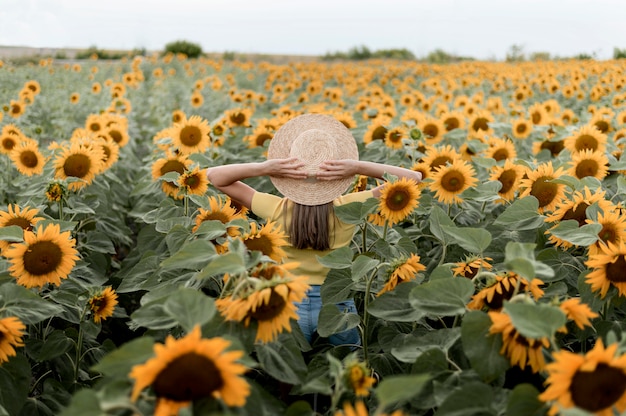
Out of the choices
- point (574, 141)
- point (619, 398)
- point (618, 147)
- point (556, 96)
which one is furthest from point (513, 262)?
point (556, 96)

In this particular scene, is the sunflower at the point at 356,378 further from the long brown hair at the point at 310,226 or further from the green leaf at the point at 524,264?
the long brown hair at the point at 310,226

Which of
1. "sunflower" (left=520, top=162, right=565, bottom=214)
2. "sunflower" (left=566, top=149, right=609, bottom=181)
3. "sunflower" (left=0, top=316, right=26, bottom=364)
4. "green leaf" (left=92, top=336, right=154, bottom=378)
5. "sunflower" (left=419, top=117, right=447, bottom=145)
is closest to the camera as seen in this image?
"green leaf" (left=92, top=336, right=154, bottom=378)

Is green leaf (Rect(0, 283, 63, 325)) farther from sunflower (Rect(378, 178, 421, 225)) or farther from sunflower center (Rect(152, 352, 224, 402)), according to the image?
sunflower (Rect(378, 178, 421, 225))

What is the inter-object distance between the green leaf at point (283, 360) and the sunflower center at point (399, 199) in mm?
981

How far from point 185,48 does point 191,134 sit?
782 inches

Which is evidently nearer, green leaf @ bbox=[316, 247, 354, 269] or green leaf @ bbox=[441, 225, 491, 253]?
green leaf @ bbox=[441, 225, 491, 253]

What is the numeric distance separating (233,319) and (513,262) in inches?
26.6

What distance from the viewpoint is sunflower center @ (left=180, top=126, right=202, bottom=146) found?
4.02m

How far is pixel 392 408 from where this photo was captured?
175 centimetres

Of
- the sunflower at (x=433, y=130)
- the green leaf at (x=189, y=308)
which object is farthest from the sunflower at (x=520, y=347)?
the sunflower at (x=433, y=130)

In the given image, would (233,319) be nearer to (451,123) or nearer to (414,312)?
(414,312)

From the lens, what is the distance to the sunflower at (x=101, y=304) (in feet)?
8.20

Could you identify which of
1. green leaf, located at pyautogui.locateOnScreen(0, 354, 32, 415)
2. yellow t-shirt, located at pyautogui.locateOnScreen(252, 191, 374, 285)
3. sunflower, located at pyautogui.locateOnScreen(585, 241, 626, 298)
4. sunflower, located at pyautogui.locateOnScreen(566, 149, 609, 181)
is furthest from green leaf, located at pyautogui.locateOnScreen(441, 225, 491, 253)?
sunflower, located at pyautogui.locateOnScreen(566, 149, 609, 181)

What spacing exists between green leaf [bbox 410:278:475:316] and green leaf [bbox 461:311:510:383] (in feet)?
0.31
